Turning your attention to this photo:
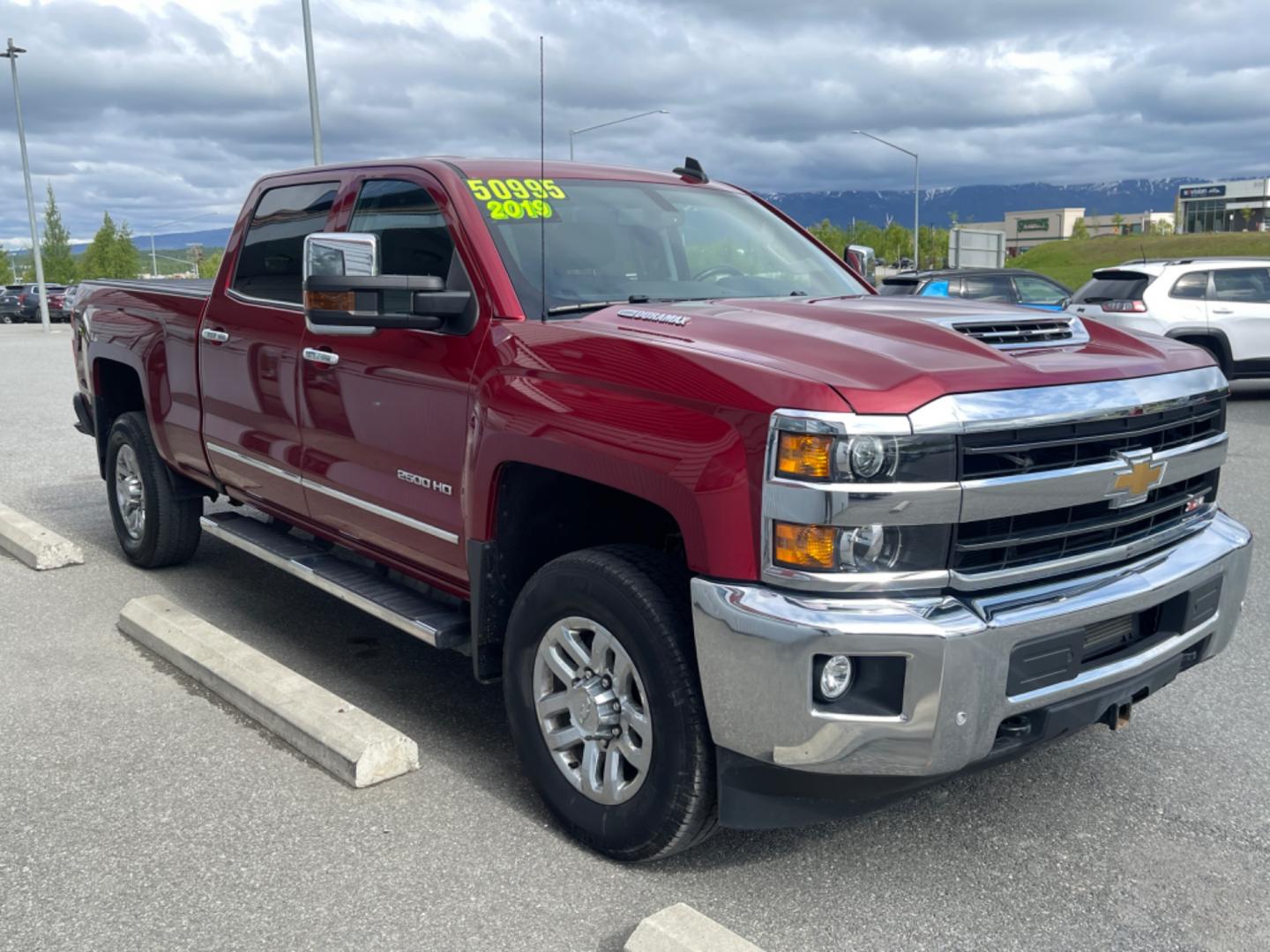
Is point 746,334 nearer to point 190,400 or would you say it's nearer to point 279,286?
point 279,286

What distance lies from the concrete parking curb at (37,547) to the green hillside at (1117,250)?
65813mm

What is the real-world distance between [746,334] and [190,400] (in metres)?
3.26

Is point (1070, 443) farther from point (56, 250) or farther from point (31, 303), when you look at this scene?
point (56, 250)

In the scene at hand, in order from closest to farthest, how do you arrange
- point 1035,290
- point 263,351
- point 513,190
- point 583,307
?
1. point 583,307
2. point 513,190
3. point 263,351
4. point 1035,290

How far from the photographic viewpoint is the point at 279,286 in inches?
194

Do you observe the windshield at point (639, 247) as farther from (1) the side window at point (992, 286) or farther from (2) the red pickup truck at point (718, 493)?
(1) the side window at point (992, 286)

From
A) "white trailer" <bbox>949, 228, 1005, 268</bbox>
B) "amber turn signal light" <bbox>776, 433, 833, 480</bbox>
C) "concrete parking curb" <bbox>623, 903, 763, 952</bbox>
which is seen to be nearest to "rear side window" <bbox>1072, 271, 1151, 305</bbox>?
"amber turn signal light" <bbox>776, 433, 833, 480</bbox>

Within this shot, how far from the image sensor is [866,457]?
2742 mm

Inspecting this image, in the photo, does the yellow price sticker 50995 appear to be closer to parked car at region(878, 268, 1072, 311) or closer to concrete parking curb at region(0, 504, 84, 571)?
concrete parking curb at region(0, 504, 84, 571)

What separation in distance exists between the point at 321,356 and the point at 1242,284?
13073 mm

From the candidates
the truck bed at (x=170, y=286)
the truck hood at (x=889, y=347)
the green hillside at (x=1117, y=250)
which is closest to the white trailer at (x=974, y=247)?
the truck bed at (x=170, y=286)

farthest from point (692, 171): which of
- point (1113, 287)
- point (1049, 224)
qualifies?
point (1049, 224)

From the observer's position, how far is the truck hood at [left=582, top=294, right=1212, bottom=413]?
286 cm

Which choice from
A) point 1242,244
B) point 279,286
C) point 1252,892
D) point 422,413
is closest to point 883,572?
point 1252,892
